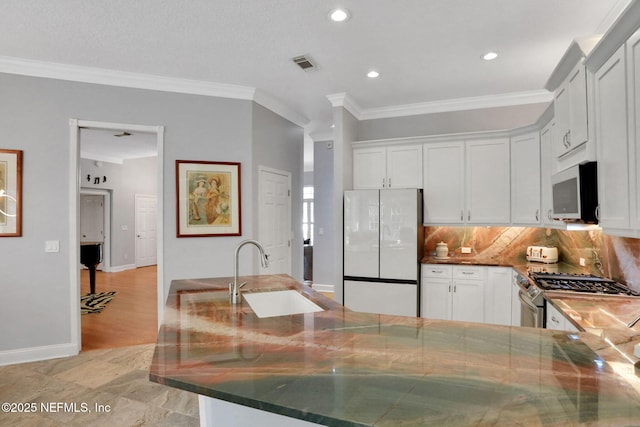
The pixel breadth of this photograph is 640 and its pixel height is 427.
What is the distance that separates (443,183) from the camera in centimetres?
401

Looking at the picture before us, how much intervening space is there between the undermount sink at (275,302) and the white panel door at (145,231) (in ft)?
24.2

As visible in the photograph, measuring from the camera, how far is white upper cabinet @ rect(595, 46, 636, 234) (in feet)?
5.39

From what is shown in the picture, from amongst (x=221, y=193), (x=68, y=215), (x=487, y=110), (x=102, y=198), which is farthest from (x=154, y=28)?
(x=102, y=198)

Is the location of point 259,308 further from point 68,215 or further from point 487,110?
point 487,110

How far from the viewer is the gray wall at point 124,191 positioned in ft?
25.9

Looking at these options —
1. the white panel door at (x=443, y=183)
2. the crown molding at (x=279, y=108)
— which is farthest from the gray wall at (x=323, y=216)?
the white panel door at (x=443, y=183)

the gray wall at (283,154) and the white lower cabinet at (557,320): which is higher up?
the gray wall at (283,154)

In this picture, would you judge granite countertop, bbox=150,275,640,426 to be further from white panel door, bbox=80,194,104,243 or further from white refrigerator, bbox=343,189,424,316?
white panel door, bbox=80,194,104,243

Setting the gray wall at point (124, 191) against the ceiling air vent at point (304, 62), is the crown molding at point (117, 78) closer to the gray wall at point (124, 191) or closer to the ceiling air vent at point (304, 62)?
the ceiling air vent at point (304, 62)

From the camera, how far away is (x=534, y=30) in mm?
2643

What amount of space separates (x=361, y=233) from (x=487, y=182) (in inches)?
60.8

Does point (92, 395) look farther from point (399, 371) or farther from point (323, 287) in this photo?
point (323, 287)

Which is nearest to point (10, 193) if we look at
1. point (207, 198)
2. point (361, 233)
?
point (207, 198)

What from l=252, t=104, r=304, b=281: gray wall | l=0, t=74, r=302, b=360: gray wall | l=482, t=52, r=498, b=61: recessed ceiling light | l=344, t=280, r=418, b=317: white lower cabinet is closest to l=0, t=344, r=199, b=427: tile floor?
l=0, t=74, r=302, b=360: gray wall
